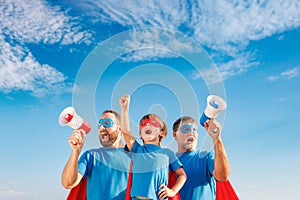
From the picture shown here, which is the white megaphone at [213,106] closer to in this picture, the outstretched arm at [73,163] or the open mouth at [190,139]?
the open mouth at [190,139]

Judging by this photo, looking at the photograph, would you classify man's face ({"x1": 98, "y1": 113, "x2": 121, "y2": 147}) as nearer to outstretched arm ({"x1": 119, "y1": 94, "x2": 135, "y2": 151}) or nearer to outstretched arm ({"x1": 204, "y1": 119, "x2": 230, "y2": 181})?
outstretched arm ({"x1": 119, "y1": 94, "x2": 135, "y2": 151})

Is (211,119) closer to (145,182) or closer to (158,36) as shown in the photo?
(145,182)

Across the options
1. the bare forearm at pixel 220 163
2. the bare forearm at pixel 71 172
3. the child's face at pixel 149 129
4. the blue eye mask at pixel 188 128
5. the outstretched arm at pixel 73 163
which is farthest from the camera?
the blue eye mask at pixel 188 128

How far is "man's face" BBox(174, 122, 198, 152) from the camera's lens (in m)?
4.66

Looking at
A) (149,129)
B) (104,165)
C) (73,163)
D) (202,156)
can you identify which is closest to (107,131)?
(104,165)

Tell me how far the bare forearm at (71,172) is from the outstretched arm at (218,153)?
4.75 feet

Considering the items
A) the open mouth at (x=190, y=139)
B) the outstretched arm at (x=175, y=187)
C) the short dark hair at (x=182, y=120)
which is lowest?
the outstretched arm at (x=175, y=187)

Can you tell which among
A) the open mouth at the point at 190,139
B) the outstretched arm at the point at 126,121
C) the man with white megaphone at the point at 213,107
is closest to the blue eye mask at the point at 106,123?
the outstretched arm at the point at 126,121

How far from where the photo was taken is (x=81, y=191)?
476 centimetres

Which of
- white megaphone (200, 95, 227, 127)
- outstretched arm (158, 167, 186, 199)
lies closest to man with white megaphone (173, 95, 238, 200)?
white megaphone (200, 95, 227, 127)

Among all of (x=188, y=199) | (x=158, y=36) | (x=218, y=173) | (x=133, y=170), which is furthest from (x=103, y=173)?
(x=158, y=36)

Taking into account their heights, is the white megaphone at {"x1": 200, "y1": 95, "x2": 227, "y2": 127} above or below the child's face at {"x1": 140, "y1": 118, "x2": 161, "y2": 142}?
above

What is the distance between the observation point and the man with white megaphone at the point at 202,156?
413 cm

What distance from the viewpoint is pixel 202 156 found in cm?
466
